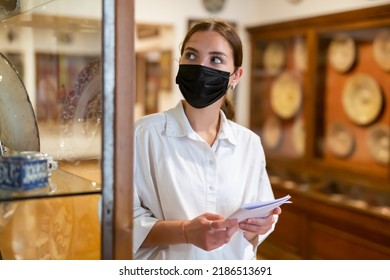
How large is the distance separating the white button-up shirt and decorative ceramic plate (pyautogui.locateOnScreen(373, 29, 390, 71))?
8.67ft

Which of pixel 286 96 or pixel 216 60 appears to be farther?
pixel 286 96

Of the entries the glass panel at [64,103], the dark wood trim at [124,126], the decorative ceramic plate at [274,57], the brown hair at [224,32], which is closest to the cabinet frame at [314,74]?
the decorative ceramic plate at [274,57]

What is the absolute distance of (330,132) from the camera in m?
4.55

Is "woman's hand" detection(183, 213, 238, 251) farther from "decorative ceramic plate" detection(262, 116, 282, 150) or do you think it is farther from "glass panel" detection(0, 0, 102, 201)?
"decorative ceramic plate" detection(262, 116, 282, 150)

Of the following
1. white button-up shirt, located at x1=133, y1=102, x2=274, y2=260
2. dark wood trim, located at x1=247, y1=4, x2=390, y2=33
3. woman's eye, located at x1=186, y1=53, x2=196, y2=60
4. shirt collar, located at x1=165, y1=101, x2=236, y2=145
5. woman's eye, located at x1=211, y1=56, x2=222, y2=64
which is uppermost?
dark wood trim, located at x1=247, y1=4, x2=390, y2=33

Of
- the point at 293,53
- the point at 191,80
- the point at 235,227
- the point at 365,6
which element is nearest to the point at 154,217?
the point at 235,227

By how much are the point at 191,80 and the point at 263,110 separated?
380 centimetres

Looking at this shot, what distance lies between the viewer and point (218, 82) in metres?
1.74

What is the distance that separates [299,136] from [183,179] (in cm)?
347

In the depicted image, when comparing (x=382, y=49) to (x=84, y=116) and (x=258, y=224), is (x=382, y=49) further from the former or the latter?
(x=84, y=116)

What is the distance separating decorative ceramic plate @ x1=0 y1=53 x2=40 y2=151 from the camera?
4.37 feet

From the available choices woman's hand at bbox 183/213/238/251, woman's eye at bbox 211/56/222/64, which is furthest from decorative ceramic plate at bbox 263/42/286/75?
woman's hand at bbox 183/213/238/251

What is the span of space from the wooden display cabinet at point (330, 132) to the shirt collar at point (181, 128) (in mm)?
2175

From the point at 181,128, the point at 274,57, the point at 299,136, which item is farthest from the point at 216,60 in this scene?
the point at 274,57
